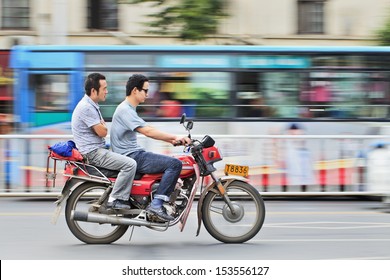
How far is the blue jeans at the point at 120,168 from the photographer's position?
25.7 ft

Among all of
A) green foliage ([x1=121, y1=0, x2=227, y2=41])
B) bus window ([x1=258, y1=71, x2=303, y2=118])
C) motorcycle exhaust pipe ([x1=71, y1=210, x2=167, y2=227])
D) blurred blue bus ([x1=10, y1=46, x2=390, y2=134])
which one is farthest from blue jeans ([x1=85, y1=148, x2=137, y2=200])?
green foliage ([x1=121, y1=0, x2=227, y2=41])

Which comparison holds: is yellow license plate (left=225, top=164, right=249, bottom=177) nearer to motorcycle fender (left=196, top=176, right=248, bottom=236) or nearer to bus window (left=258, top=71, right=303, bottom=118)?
motorcycle fender (left=196, top=176, right=248, bottom=236)

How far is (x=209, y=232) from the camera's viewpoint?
8.06 meters

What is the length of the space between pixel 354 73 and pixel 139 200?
7.55 m

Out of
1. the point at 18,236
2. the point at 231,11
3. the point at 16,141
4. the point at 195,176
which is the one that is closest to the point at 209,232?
the point at 195,176

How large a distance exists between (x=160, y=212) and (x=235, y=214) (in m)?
0.71

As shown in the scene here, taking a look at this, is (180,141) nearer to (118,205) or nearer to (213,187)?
(213,187)

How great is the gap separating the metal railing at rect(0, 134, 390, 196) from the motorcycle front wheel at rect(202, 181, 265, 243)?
4770mm

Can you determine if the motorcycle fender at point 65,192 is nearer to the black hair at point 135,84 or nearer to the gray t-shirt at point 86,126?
the gray t-shirt at point 86,126

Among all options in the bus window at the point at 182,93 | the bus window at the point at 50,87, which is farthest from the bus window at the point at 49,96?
the bus window at the point at 182,93

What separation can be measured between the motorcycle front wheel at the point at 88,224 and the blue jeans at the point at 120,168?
0.21 meters

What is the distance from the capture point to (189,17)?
20.2 metres

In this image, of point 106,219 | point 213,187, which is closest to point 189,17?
point 213,187

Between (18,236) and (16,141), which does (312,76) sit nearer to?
(16,141)
